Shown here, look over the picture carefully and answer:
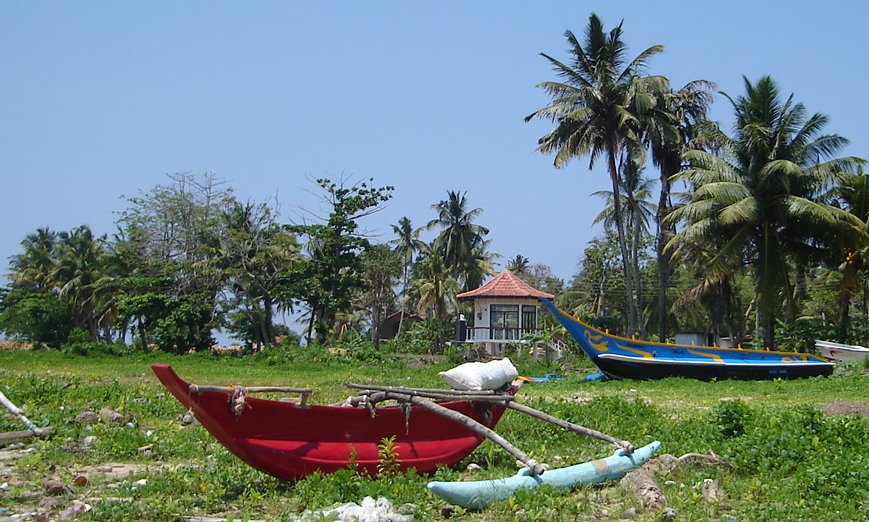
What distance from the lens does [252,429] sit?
784 centimetres

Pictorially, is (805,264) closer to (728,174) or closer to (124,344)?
(728,174)

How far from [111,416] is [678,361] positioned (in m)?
14.9

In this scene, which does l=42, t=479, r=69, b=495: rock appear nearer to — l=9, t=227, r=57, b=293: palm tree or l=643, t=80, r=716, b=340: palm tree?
l=643, t=80, r=716, b=340: palm tree

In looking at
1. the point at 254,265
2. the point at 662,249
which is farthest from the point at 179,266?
the point at 662,249

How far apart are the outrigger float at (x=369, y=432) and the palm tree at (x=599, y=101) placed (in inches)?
896

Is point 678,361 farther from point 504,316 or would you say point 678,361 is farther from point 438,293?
point 438,293

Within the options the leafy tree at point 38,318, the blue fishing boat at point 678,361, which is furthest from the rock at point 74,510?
the leafy tree at point 38,318

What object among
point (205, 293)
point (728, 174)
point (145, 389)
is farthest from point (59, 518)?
point (205, 293)

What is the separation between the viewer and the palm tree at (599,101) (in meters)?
30.5

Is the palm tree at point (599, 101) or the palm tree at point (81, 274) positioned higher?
the palm tree at point (599, 101)

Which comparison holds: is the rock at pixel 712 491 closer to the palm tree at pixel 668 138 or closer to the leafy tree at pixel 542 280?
the palm tree at pixel 668 138

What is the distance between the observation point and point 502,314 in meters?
35.3

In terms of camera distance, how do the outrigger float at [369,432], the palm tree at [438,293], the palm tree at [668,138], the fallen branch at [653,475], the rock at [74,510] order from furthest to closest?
1. the palm tree at [438,293]
2. the palm tree at [668,138]
3. the outrigger float at [369,432]
4. the fallen branch at [653,475]
5. the rock at [74,510]

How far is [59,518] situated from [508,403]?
4.42 m
